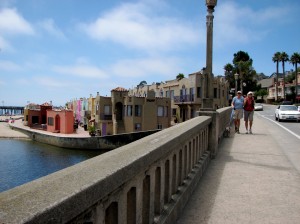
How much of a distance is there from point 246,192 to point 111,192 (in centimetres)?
361

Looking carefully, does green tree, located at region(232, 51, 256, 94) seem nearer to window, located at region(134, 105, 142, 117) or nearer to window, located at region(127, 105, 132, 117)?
window, located at region(134, 105, 142, 117)

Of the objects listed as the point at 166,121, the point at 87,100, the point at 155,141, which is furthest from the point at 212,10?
the point at 87,100

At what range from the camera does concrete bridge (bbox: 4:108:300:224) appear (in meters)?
1.51

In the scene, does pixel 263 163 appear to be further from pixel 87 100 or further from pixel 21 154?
pixel 87 100

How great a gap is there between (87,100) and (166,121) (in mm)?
24326

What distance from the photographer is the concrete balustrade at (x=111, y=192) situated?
1.41 m

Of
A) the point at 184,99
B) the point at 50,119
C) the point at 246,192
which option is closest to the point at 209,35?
the point at 246,192

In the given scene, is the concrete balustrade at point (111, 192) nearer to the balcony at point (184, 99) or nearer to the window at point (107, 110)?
the balcony at point (184, 99)

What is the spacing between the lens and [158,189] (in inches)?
129

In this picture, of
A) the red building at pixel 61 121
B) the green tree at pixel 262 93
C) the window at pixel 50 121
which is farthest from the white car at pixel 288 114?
the green tree at pixel 262 93

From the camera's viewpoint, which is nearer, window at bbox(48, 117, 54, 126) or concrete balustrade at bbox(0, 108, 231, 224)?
concrete balustrade at bbox(0, 108, 231, 224)

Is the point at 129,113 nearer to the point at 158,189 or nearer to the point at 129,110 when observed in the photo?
the point at 129,110

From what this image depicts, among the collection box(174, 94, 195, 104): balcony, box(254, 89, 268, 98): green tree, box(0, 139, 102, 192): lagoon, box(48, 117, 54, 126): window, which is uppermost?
box(254, 89, 268, 98): green tree

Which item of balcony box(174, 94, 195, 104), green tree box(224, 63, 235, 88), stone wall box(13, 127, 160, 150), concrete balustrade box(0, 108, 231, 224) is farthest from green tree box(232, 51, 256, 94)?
concrete balustrade box(0, 108, 231, 224)
